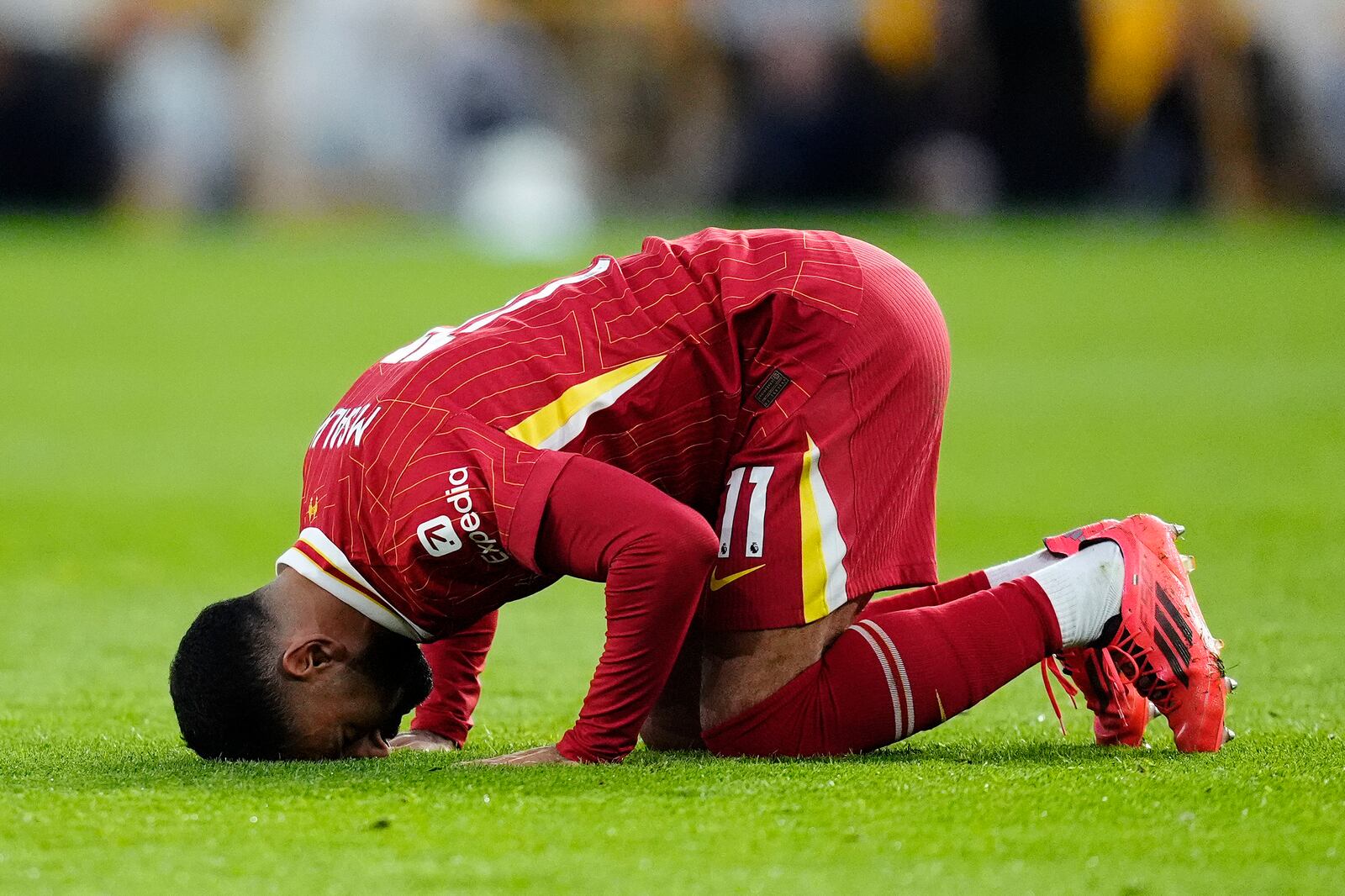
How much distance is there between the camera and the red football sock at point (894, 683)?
12.5 feet

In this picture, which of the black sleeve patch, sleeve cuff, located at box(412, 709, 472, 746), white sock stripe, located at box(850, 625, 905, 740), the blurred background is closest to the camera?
white sock stripe, located at box(850, 625, 905, 740)

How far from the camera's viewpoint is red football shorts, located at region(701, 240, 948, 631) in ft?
12.7

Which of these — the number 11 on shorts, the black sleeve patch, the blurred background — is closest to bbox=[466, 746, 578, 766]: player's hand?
the number 11 on shorts

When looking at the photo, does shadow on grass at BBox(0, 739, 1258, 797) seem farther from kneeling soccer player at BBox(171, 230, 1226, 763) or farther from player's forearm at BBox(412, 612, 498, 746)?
player's forearm at BBox(412, 612, 498, 746)

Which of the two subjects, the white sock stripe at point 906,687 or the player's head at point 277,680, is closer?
the player's head at point 277,680

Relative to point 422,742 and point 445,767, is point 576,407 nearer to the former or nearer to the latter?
point 445,767

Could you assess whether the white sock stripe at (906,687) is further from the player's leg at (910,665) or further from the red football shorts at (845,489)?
the red football shorts at (845,489)

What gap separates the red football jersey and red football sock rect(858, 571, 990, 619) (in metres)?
0.45

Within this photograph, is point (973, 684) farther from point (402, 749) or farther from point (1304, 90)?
point (1304, 90)

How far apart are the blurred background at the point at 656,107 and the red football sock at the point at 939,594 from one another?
15.1m

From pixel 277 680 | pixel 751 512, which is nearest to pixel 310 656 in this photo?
pixel 277 680

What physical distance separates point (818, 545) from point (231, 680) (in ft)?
3.82

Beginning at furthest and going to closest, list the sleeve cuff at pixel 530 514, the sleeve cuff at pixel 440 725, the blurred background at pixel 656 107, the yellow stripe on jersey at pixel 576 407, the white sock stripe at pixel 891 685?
the blurred background at pixel 656 107 < the sleeve cuff at pixel 440 725 < the white sock stripe at pixel 891 685 < the yellow stripe on jersey at pixel 576 407 < the sleeve cuff at pixel 530 514

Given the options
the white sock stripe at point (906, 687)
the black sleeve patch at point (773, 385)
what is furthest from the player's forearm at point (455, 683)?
the white sock stripe at point (906, 687)
